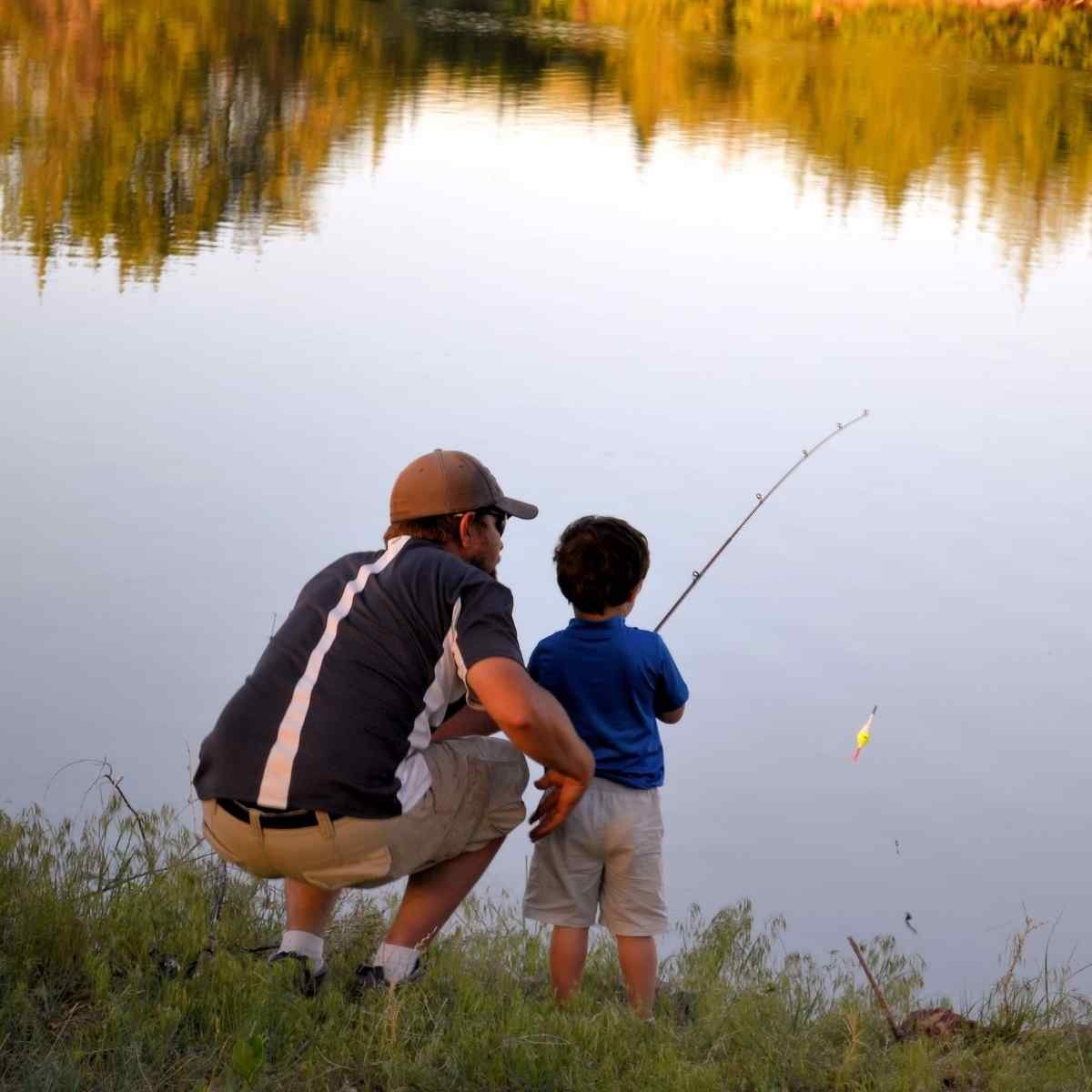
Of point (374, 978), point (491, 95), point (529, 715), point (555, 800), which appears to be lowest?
point (374, 978)

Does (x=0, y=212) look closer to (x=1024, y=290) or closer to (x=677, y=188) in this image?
(x=677, y=188)

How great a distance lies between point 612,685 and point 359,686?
1.50ft

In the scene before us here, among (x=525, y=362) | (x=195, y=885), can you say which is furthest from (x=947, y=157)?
(x=195, y=885)

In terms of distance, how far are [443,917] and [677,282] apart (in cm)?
645

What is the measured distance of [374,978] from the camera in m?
2.73

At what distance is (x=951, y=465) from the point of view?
6.68m

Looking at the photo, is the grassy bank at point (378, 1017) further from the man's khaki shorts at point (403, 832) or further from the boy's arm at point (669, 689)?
the boy's arm at point (669, 689)

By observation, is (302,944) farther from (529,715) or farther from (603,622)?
(603,622)

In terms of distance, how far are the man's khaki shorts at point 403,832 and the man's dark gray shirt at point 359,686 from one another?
0.12 feet

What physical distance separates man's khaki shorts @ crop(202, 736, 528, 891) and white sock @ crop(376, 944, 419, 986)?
123 millimetres

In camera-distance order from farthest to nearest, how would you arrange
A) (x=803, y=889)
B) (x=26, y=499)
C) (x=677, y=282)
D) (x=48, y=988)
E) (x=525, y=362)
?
1. (x=677, y=282)
2. (x=525, y=362)
3. (x=26, y=499)
4. (x=803, y=889)
5. (x=48, y=988)

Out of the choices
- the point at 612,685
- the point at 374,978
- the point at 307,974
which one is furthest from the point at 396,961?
the point at 612,685

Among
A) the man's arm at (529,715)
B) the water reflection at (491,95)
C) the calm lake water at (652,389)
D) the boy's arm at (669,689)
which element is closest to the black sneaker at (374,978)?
the man's arm at (529,715)

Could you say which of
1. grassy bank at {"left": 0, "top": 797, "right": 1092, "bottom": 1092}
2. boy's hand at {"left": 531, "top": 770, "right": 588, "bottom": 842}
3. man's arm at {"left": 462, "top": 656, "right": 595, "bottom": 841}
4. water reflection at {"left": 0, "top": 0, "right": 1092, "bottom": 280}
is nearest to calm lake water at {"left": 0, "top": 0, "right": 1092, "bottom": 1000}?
water reflection at {"left": 0, "top": 0, "right": 1092, "bottom": 280}
